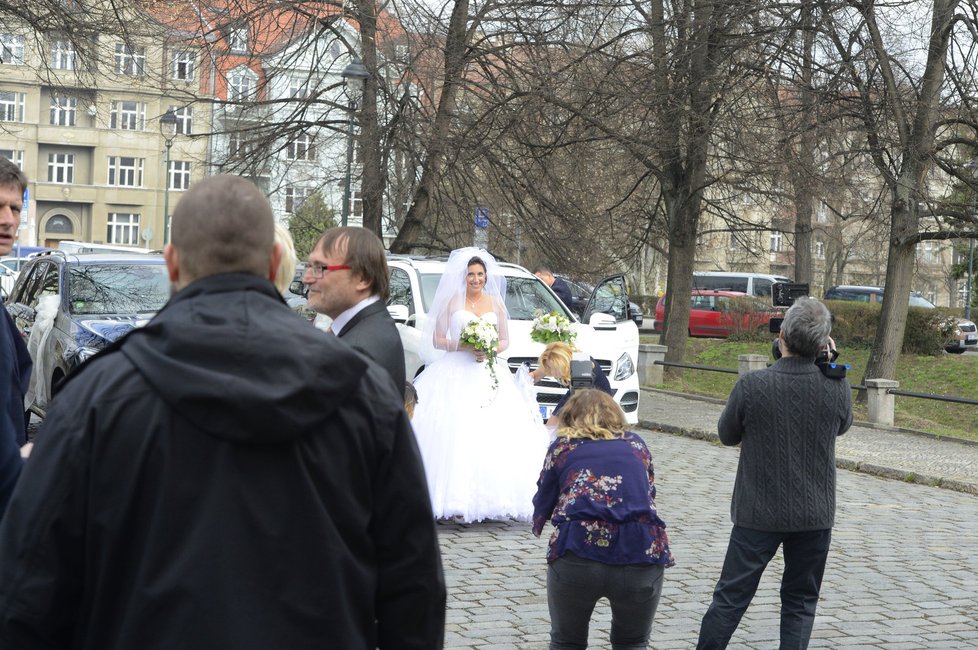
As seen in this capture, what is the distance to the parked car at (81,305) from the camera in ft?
37.6

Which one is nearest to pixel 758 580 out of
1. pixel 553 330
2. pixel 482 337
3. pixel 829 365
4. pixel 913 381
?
pixel 829 365

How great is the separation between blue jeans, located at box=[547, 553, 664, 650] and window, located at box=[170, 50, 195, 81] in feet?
58.5

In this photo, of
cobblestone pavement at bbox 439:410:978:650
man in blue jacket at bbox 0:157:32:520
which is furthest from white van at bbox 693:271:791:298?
man in blue jacket at bbox 0:157:32:520

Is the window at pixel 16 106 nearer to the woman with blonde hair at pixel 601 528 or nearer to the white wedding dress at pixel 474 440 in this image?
the white wedding dress at pixel 474 440

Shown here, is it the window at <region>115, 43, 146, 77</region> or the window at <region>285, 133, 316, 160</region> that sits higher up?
the window at <region>115, 43, 146, 77</region>

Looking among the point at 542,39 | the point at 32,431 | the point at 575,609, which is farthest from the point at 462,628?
the point at 542,39

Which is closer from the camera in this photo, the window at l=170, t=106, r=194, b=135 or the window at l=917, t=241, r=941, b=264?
the window at l=170, t=106, r=194, b=135

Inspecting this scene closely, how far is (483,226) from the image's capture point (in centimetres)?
2122

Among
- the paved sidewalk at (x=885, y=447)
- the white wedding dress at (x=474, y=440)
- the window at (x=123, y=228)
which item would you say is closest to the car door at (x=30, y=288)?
the white wedding dress at (x=474, y=440)

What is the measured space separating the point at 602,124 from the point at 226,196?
18.8 meters

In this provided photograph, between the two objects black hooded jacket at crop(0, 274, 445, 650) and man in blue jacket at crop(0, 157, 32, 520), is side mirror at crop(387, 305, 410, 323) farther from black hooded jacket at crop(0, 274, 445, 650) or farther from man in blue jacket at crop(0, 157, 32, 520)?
black hooded jacket at crop(0, 274, 445, 650)

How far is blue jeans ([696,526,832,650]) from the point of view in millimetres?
5637

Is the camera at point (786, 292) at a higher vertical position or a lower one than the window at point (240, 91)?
lower

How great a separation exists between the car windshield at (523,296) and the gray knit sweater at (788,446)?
849cm
